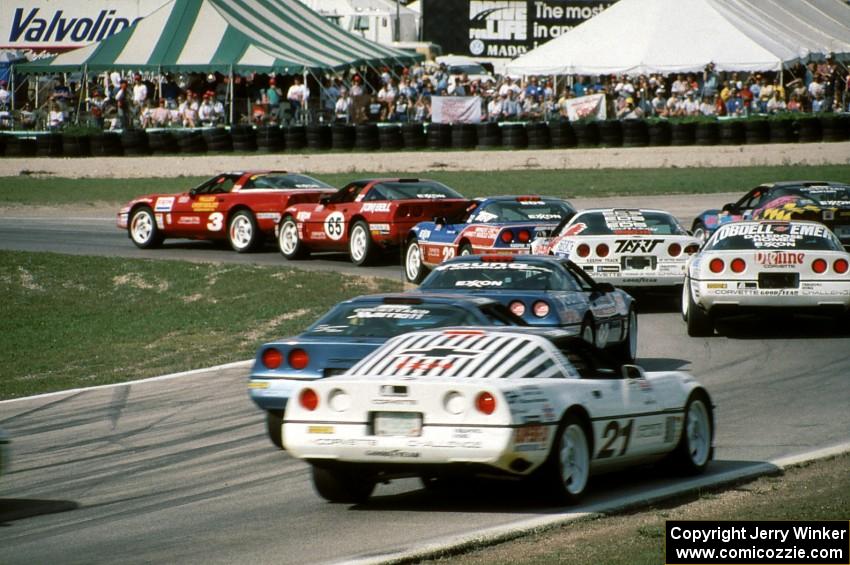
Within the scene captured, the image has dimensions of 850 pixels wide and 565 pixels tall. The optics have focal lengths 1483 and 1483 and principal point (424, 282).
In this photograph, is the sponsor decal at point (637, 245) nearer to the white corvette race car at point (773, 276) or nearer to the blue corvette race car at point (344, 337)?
the white corvette race car at point (773, 276)

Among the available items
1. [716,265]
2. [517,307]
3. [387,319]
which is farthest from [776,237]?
[387,319]

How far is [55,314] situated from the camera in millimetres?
19859

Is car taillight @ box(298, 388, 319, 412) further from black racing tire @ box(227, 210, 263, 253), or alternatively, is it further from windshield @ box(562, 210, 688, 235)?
black racing tire @ box(227, 210, 263, 253)

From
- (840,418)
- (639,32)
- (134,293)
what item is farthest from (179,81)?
(840,418)

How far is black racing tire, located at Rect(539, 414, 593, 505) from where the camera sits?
7.61 m

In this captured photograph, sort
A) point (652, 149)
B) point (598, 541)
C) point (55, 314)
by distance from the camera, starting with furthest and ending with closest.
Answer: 1. point (652, 149)
2. point (55, 314)
3. point (598, 541)

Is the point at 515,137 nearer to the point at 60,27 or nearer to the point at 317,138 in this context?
the point at 317,138

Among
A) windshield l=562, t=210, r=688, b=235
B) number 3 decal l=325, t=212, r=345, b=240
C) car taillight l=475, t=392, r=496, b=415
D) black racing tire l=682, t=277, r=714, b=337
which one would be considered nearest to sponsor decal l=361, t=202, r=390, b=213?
number 3 decal l=325, t=212, r=345, b=240

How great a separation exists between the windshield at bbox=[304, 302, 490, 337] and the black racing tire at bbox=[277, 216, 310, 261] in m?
13.1

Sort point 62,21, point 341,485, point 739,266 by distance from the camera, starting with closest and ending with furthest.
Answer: point 341,485
point 739,266
point 62,21

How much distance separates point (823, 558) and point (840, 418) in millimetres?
5184

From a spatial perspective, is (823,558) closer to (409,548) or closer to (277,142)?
(409,548)

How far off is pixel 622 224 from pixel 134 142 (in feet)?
73.0

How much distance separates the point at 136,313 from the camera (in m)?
19.3
